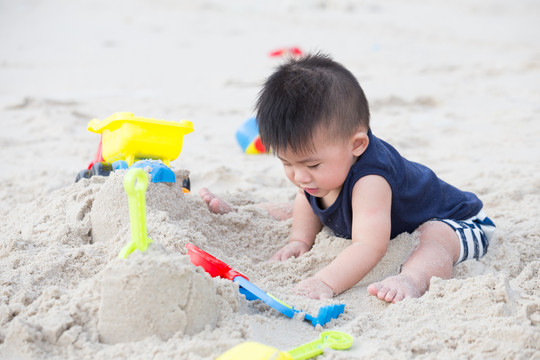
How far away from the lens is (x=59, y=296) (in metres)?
1.47

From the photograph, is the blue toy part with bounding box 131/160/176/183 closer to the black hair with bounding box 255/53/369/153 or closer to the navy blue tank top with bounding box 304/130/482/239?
the black hair with bounding box 255/53/369/153

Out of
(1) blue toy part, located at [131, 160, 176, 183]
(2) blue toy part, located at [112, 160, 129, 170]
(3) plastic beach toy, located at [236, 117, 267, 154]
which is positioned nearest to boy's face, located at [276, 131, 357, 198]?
(1) blue toy part, located at [131, 160, 176, 183]

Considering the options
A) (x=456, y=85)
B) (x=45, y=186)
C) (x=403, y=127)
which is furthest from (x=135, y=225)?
(x=456, y=85)

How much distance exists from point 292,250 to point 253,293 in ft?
1.88

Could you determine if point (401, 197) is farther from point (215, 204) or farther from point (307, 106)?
point (215, 204)

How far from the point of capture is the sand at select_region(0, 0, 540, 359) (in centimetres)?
133

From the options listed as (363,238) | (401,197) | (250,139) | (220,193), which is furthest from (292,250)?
(250,139)

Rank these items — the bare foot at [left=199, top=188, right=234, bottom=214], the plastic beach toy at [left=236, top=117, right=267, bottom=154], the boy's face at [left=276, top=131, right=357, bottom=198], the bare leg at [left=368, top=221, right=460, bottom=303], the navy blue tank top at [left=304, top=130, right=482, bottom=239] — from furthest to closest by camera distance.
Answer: the plastic beach toy at [left=236, top=117, right=267, bottom=154], the bare foot at [left=199, top=188, right=234, bottom=214], the navy blue tank top at [left=304, top=130, right=482, bottom=239], the boy's face at [left=276, top=131, right=357, bottom=198], the bare leg at [left=368, top=221, right=460, bottom=303]

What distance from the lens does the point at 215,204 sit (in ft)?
7.61

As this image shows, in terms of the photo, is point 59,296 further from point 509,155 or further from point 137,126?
point 509,155

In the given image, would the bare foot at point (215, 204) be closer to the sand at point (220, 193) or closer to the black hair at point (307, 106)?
the sand at point (220, 193)

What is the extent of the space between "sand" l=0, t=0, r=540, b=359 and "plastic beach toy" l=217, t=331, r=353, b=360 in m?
0.03

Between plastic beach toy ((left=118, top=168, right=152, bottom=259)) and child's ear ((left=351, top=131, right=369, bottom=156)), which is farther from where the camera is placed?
child's ear ((left=351, top=131, right=369, bottom=156))

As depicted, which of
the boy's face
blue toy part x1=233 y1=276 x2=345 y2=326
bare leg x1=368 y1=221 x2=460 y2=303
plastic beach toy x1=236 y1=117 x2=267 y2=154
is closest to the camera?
blue toy part x1=233 y1=276 x2=345 y2=326
